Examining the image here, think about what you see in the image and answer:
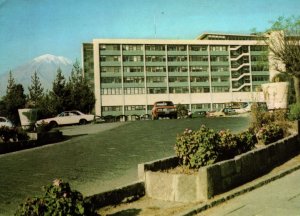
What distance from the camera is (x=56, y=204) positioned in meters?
4.64

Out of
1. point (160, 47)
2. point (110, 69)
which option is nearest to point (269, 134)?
point (110, 69)

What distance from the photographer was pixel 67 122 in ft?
123

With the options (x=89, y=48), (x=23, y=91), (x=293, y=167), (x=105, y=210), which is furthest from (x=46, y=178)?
(x=89, y=48)

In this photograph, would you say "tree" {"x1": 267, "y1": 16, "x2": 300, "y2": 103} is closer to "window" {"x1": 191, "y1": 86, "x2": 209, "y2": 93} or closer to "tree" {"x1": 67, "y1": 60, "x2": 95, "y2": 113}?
"tree" {"x1": 67, "y1": 60, "x2": 95, "y2": 113}

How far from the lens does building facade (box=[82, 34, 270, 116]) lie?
100438 mm

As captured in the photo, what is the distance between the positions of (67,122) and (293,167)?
31082 mm

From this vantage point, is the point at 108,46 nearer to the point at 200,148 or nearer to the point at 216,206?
the point at 200,148

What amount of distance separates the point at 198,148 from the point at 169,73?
3879 inches

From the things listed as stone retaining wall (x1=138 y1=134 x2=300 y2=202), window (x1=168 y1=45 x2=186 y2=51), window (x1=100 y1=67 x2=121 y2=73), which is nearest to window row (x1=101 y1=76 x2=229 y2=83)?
window (x1=100 y1=67 x2=121 y2=73)

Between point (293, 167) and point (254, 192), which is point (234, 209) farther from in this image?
point (293, 167)

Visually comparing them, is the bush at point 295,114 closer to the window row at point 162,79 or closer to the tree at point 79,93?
the tree at point 79,93

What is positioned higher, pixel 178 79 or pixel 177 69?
pixel 177 69

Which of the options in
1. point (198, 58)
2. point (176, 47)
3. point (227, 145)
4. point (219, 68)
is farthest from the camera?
point (219, 68)

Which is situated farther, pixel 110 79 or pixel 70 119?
pixel 110 79
